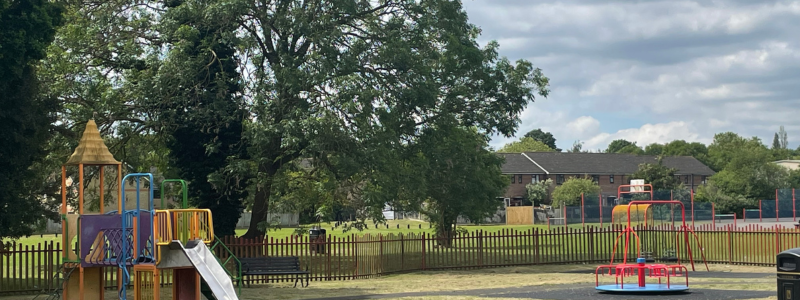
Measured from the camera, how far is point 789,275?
14.4 m

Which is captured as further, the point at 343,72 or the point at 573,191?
the point at 573,191

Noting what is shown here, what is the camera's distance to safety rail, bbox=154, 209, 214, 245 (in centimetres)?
1628

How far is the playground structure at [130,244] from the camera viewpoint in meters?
16.1

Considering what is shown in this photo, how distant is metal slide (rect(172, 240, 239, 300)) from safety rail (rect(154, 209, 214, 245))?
13.3 inches

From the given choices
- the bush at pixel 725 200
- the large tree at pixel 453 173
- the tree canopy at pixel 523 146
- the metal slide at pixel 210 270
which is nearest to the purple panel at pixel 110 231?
the metal slide at pixel 210 270

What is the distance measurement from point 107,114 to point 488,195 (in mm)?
17246

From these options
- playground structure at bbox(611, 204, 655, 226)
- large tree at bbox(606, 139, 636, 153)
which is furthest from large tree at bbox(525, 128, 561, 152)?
A: playground structure at bbox(611, 204, 655, 226)

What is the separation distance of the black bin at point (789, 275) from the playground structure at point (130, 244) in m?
9.47

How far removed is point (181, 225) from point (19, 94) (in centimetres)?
752

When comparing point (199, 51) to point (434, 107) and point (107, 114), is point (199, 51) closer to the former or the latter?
point (107, 114)

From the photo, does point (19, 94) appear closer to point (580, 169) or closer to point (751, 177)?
point (751, 177)

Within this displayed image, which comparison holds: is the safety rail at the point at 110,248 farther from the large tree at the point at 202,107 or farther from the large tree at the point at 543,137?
the large tree at the point at 543,137

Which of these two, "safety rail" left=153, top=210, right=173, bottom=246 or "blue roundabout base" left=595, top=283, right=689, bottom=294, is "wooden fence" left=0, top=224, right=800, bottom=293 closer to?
"blue roundabout base" left=595, top=283, right=689, bottom=294

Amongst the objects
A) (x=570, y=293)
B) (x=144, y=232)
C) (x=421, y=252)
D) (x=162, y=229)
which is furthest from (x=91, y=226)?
(x=421, y=252)
